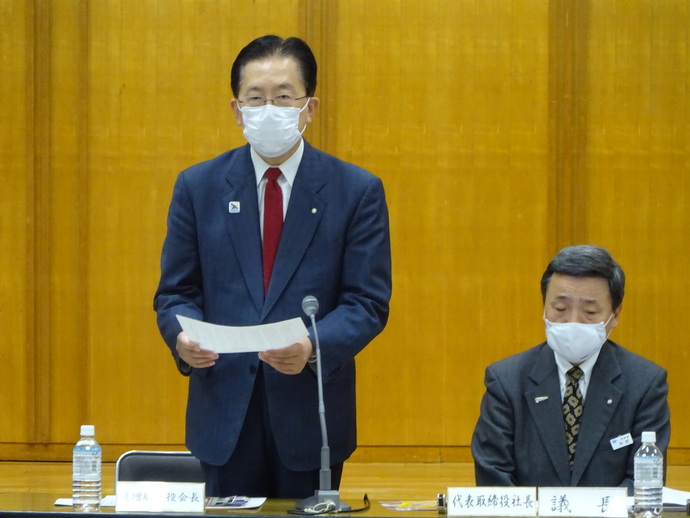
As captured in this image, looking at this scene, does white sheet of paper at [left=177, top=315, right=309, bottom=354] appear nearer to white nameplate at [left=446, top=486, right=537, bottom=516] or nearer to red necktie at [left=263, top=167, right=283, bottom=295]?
red necktie at [left=263, top=167, right=283, bottom=295]

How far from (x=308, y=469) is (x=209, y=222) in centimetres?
62

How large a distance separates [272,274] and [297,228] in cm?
12

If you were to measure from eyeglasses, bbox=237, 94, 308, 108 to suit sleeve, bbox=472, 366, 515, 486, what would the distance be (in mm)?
821

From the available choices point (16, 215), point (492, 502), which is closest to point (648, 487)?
point (492, 502)

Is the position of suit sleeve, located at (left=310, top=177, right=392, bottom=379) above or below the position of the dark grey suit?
above

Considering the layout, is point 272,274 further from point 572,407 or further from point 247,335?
point 572,407

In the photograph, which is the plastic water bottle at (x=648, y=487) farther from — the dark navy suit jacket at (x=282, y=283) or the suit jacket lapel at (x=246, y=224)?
the suit jacket lapel at (x=246, y=224)

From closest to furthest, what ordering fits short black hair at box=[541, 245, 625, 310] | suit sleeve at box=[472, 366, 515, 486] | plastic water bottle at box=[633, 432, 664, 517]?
plastic water bottle at box=[633, 432, 664, 517]
suit sleeve at box=[472, 366, 515, 486]
short black hair at box=[541, 245, 625, 310]

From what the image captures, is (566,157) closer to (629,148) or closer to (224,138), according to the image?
(629,148)

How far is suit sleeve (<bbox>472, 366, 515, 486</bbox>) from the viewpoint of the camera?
8.13 ft

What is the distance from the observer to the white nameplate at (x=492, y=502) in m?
2.00

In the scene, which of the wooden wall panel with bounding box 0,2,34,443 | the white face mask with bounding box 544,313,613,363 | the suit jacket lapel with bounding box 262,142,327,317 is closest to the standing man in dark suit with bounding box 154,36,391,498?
the suit jacket lapel with bounding box 262,142,327,317

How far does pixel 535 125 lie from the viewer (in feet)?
16.9

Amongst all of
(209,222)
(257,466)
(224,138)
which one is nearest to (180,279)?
(209,222)
